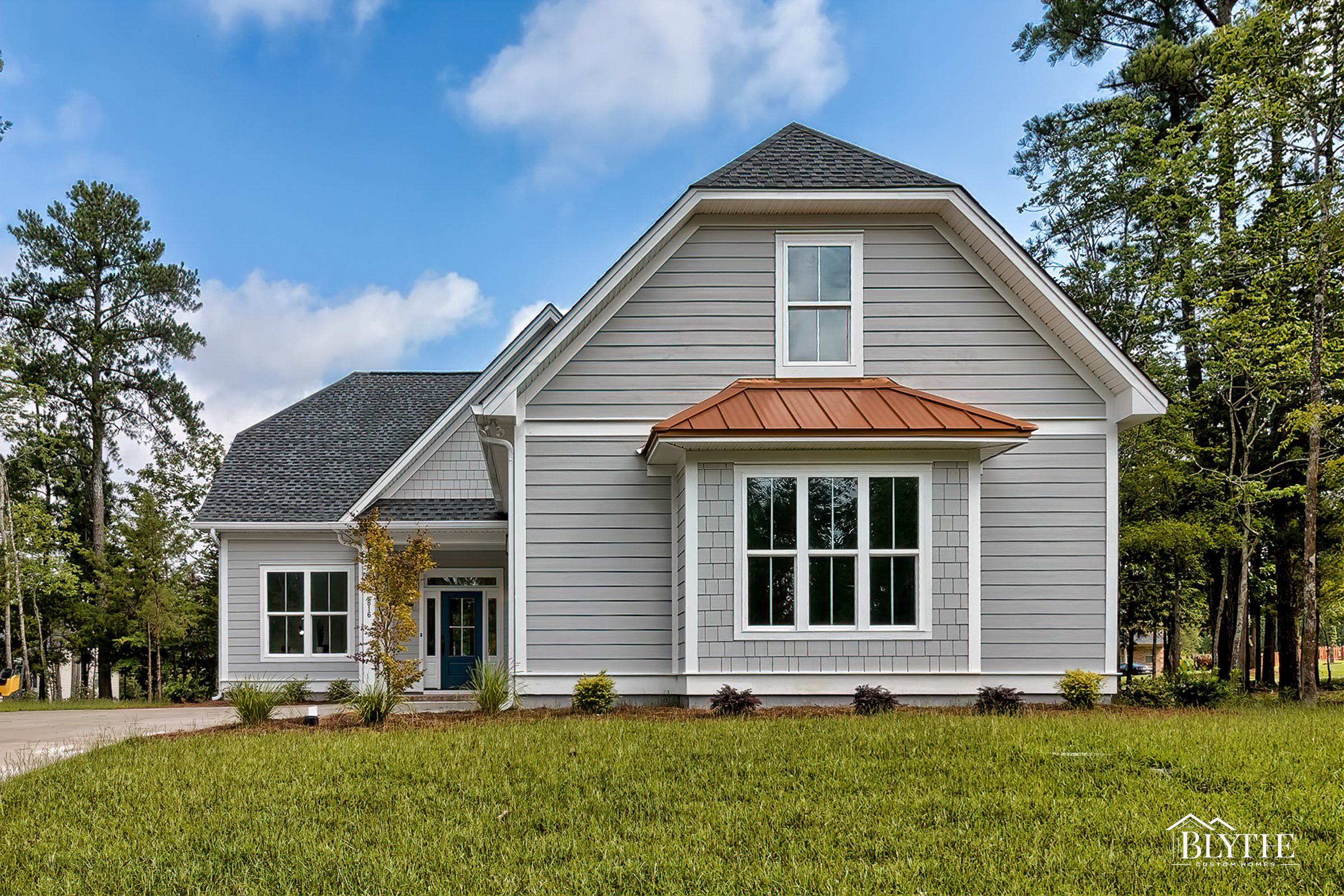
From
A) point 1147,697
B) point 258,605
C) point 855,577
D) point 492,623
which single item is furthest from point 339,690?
point 1147,697

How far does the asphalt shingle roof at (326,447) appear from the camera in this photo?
17734 mm

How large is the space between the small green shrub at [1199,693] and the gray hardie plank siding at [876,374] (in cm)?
175

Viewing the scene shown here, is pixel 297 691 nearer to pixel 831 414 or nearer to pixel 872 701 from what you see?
pixel 872 701

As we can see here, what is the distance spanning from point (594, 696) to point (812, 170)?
693cm

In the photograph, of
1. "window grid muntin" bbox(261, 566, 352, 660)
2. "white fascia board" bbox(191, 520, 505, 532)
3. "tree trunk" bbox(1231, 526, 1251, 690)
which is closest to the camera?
"tree trunk" bbox(1231, 526, 1251, 690)

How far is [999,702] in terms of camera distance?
10.1 meters

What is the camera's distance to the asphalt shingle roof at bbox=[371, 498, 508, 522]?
53.3 ft

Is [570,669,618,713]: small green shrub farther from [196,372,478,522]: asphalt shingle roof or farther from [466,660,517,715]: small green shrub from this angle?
[196,372,478,522]: asphalt shingle roof

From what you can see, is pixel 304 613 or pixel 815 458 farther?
pixel 304 613

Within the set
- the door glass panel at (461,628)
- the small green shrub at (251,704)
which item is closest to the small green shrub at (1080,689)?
the small green shrub at (251,704)

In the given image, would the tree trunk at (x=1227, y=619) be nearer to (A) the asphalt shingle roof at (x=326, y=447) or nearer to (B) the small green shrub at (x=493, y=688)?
(B) the small green shrub at (x=493, y=688)

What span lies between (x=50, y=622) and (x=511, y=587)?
800 inches

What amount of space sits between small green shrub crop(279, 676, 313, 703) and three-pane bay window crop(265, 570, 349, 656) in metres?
0.65

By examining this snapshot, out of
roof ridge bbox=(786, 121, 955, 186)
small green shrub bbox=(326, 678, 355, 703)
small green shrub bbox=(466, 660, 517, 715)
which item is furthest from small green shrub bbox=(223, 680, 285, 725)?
roof ridge bbox=(786, 121, 955, 186)
